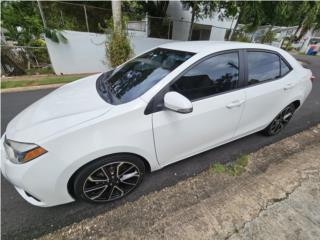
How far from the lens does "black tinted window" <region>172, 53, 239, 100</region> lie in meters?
1.85

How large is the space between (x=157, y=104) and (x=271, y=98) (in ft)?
5.79

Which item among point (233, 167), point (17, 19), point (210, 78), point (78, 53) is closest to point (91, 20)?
point (78, 53)

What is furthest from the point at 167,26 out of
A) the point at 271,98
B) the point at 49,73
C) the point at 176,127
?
the point at 176,127

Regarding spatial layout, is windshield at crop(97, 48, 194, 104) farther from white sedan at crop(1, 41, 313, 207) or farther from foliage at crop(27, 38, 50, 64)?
foliage at crop(27, 38, 50, 64)

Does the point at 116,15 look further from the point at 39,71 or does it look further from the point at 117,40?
the point at 39,71

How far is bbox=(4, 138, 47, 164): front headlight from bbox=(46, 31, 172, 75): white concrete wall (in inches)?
251

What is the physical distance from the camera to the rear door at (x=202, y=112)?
180 cm

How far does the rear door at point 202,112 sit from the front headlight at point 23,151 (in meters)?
0.99

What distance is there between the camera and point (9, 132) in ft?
5.65

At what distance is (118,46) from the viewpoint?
631cm

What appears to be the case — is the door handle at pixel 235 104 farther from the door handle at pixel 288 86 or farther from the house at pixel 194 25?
the house at pixel 194 25

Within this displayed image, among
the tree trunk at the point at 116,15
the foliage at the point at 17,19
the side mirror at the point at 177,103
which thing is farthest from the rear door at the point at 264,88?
the foliage at the point at 17,19

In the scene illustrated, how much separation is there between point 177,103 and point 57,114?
1.15 metres

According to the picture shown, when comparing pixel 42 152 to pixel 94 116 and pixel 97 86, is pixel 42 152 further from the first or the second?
pixel 97 86
